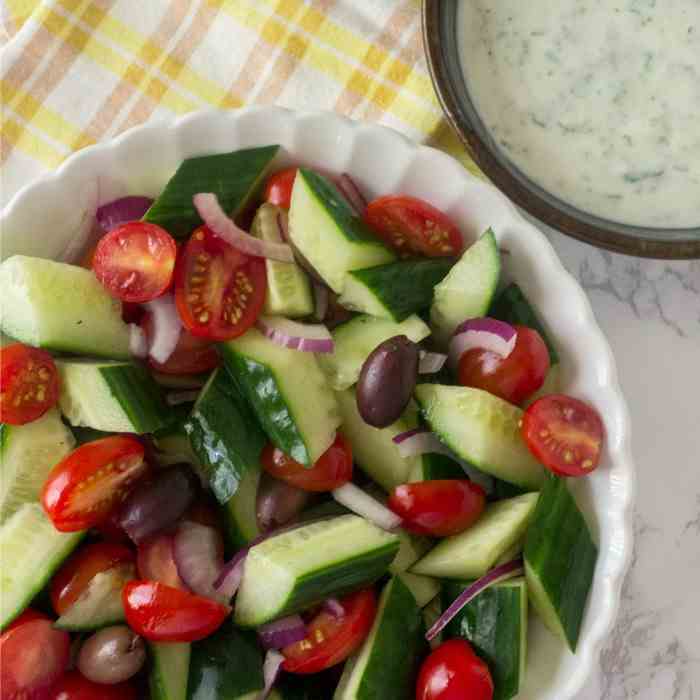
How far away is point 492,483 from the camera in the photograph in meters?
1.71

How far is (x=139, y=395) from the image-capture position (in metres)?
1.56

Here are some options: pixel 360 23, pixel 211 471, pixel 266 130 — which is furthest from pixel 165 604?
pixel 360 23

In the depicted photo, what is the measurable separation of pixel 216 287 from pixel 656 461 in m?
0.88

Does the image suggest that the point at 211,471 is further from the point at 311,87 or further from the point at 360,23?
the point at 360,23

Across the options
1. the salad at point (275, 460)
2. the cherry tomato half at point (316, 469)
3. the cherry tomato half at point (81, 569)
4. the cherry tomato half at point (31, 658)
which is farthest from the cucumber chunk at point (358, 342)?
the cherry tomato half at point (31, 658)

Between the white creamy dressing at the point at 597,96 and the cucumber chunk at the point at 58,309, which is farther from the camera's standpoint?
the white creamy dressing at the point at 597,96

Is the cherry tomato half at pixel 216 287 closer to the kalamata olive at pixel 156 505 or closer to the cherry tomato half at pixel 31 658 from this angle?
the kalamata olive at pixel 156 505

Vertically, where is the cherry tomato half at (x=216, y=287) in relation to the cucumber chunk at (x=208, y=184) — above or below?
below

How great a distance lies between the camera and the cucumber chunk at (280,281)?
5.26ft

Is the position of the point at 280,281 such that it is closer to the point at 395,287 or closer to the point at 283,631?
the point at 395,287

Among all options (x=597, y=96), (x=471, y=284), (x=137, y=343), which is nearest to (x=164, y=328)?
(x=137, y=343)

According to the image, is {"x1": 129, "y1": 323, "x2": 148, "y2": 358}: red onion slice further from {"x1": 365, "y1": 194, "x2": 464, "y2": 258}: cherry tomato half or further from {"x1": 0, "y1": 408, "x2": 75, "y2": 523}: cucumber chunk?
{"x1": 365, "y1": 194, "x2": 464, "y2": 258}: cherry tomato half

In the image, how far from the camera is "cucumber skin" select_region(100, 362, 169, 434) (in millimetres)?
1526

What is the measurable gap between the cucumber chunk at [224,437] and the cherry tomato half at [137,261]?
18 cm
